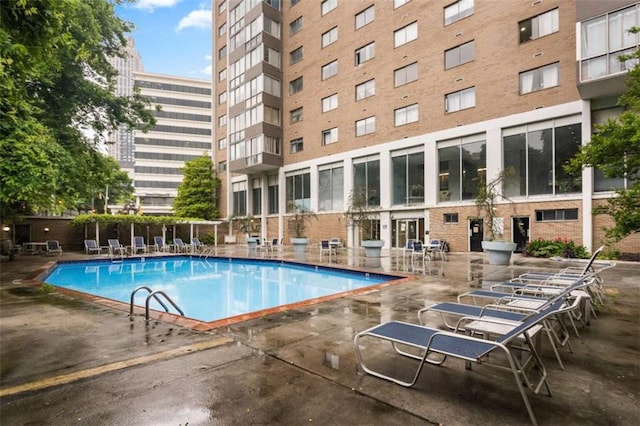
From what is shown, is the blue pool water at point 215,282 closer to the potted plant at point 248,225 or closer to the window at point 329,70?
the potted plant at point 248,225

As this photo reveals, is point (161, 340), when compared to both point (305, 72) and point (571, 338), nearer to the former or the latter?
point (571, 338)

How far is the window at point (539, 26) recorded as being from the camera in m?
16.4

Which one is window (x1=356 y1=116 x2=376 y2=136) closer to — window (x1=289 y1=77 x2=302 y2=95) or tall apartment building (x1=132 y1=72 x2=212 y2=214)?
window (x1=289 y1=77 x2=302 y2=95)

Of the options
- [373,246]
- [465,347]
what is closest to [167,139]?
[373,246]

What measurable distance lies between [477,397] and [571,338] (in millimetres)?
2434

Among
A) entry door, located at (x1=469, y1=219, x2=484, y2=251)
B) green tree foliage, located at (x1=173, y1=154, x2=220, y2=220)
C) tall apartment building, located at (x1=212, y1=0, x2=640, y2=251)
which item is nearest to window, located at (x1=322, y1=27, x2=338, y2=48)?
tall apartment building, located at (x1=212, y1=0, x2=640, y2=251)

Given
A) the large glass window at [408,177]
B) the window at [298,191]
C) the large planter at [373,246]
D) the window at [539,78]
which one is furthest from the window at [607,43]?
the window at [298,191]

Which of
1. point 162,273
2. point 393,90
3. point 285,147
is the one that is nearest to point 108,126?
point 162,273

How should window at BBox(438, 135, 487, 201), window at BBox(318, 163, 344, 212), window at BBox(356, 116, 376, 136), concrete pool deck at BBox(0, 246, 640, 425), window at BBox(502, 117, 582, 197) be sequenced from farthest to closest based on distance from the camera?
window at BBox(318, 163, 344, 212), window at BBox(356, 116, 376, 136), window at BBox(438, 135, 487, 201), window at BBox(502, 117, 582, 197), concrete pool deck at BBox(0, 246, 640, 425)

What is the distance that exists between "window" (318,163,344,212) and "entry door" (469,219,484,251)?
9.24 m

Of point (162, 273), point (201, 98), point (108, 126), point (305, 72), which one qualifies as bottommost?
point (162, 273)

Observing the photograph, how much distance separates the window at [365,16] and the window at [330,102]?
5.07 metres

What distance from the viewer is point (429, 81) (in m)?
20.6

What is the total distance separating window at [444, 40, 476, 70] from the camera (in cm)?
1903
